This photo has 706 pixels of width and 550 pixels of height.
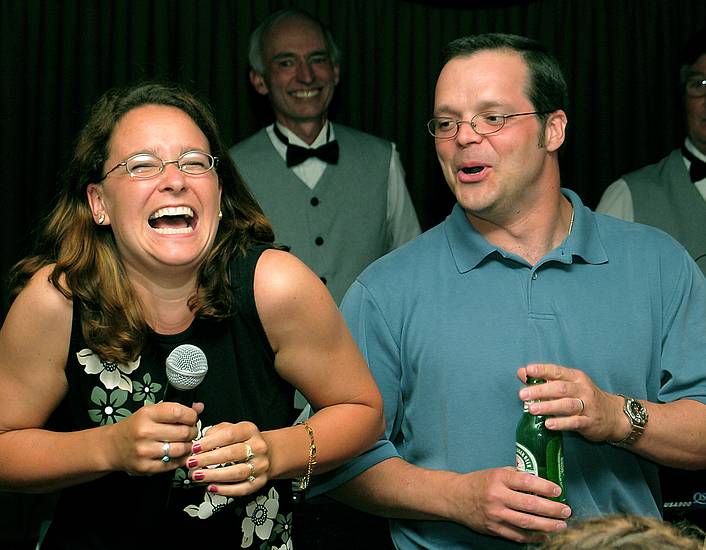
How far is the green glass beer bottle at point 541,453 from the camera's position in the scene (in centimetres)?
205

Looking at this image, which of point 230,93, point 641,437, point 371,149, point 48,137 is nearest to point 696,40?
point 371,149

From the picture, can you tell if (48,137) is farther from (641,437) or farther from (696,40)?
(641,437)

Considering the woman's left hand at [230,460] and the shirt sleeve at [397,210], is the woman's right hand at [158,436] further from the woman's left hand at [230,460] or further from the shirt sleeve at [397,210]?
the shirt sleeve at [397,210]

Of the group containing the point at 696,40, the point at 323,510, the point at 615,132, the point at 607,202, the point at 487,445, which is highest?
the point at 696,40

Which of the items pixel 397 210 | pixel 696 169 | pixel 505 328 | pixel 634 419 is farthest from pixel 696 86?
pixel 634 419

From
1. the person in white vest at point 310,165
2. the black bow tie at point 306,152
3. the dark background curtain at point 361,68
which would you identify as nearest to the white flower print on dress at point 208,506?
the person in white vest at point 310,165

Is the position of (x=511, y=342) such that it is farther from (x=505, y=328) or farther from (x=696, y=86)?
(x=696, y=86)

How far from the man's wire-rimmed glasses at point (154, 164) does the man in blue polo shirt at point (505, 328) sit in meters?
0.51

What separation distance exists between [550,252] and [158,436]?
105 cm

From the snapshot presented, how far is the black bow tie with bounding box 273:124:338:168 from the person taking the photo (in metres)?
4.14

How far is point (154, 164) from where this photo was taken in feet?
7.01

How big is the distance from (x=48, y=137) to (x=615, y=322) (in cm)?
275

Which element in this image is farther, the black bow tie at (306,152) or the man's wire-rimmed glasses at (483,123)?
the black bow tie at (306,152)

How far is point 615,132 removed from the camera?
459cm
